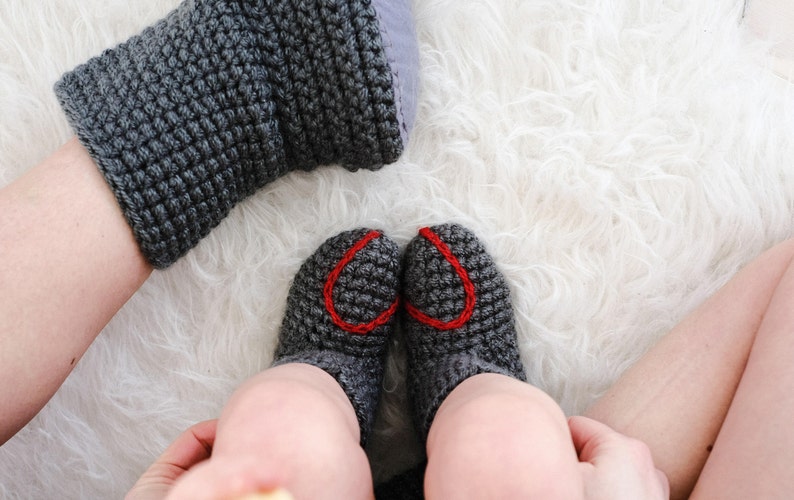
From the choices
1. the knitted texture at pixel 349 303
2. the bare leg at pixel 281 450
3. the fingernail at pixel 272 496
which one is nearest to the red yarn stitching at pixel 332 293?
the knitted texture at pixel 349 303

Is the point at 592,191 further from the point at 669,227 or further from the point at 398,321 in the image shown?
the point at 398,321

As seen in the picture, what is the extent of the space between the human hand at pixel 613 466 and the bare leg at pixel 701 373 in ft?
0.11

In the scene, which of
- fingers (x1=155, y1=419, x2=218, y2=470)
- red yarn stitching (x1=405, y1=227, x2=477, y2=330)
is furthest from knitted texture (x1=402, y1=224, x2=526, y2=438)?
Result: fingers (x1=155, y1=419, x2=218, y2=470)

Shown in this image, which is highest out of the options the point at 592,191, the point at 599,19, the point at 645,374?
the point at 599,19

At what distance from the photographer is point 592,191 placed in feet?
2.19

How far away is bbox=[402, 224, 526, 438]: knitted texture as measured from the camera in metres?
0.66

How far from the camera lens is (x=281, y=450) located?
41cm

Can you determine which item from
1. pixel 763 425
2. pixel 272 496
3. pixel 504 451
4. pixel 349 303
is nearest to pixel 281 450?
pixel 272 496

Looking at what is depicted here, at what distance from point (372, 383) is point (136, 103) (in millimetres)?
359

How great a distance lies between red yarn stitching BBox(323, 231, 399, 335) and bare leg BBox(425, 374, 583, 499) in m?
0.18

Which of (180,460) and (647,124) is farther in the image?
(647,124)

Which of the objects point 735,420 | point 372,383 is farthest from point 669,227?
point 372,383

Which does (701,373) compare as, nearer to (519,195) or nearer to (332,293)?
(519,195)

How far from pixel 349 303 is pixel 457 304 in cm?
11
